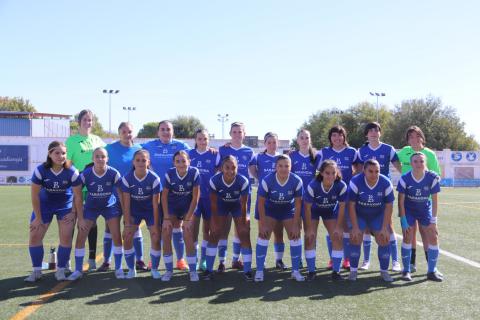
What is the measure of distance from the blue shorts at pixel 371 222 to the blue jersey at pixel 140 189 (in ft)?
7.74

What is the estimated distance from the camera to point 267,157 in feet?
19.4

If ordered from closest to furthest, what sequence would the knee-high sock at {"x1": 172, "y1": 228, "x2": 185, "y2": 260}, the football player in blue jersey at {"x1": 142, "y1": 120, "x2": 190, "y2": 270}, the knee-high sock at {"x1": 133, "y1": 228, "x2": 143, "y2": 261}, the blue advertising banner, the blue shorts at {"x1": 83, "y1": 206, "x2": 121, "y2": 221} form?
the blue shorts at {"x1": 83, "y1": 206, "x2": 121, "y2": 221}
the knee-high sock at {"x1": 172, "y1": 228, "x2": 185, "y2": 260}
the knee-high sock at {"x1": 133, "y1": 228, "x2": 143, "y2": 261}
the football player in blue jersey at {"x1": 142, "y1": 120, "x2": 190, "y2": 270}
the blue advertising banner

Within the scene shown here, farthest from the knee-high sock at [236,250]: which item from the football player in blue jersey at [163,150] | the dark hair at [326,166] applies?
the dark hair at [326,166]

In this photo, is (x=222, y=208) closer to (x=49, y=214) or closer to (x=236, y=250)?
(x=236, y=250)

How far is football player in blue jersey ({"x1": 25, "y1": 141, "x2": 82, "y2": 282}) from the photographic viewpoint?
195 inches

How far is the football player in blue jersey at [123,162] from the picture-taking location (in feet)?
18.1

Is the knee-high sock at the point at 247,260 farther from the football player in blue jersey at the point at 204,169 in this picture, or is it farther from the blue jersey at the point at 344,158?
the blue jersey at the point at 344,158

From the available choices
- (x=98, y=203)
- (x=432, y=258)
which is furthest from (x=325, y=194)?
(x=98, y=203)

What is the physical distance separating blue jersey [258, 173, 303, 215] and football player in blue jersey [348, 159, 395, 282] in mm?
653

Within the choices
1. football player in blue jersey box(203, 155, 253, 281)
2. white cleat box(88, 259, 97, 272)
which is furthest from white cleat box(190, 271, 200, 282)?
white cleat box(88, 259, 97, 272)

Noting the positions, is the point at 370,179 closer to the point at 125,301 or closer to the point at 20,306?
the point at 125,301

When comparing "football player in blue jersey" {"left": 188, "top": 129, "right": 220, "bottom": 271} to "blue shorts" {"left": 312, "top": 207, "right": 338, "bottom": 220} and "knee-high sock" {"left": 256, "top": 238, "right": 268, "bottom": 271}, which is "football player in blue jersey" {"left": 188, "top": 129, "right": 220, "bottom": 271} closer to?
"knee-high sock" {"left": 256, "top": 238, "right": 268, "bottom": 271}

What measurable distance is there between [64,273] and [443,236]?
6.57 meters

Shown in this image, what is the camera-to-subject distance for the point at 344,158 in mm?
5730
